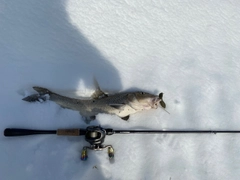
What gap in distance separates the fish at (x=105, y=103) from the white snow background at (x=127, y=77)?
0.15ft

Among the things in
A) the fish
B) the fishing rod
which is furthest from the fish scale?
the fishing rod

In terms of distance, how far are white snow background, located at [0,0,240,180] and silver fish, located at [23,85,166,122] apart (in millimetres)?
48

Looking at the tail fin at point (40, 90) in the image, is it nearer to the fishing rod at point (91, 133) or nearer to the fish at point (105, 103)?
the fish at point (105, 103)

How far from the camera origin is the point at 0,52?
2.05 meters

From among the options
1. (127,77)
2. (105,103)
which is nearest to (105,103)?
(105,103)

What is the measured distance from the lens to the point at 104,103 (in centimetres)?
199

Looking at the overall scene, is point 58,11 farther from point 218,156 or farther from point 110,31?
point 218,156

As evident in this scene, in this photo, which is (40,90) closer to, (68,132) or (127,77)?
(68,132)

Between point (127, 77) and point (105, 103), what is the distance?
0.93ft

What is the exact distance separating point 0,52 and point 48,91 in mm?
472

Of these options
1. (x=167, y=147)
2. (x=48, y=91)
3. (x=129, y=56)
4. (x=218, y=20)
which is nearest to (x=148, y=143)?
(x=167, y=147)

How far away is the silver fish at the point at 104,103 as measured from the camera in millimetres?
1961

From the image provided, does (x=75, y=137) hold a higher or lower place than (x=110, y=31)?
lower

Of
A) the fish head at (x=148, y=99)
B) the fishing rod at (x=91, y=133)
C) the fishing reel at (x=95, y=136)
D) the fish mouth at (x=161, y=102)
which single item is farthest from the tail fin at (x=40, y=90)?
the fish mouth at (x=161, y=102)
